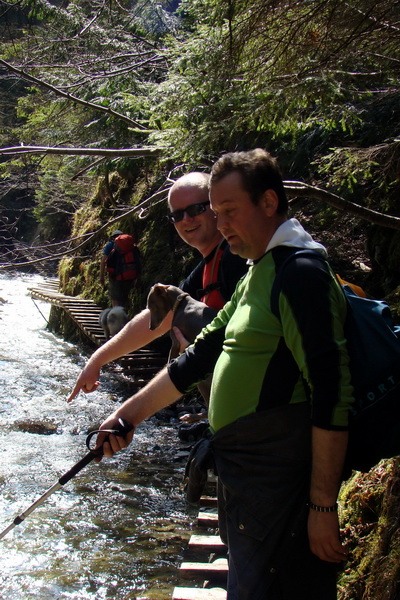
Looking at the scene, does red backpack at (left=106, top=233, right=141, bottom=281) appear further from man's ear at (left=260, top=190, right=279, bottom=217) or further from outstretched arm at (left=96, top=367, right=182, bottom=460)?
man's ear at (left=260, top=190, right=279, bottom=217)

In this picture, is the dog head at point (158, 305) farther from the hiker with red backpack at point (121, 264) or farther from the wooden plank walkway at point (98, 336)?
the hiker with red backpack at point (121, 264)

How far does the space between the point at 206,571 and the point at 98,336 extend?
8.31 meters

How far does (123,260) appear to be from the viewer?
38.4ft

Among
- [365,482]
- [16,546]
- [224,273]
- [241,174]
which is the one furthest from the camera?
[16,546]

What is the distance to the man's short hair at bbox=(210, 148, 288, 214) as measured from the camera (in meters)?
1.99

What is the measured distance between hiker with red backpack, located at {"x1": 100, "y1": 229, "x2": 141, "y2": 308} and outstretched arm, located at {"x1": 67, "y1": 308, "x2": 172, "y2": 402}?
8800 millimetres

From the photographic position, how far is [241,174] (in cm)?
199

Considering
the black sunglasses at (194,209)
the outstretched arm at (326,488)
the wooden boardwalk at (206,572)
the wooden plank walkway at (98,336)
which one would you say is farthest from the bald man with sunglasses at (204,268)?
the wooden plank walkway at (98,336)

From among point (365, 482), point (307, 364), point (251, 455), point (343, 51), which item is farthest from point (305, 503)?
point (343, 51)

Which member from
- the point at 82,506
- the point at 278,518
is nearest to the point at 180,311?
the point at 278,518

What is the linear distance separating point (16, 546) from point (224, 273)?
10.8 ft

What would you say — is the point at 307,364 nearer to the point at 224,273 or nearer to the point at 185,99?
the point at 224,273

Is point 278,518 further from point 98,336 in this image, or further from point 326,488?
point 98,336

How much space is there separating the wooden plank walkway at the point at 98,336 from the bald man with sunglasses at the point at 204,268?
7.47m
